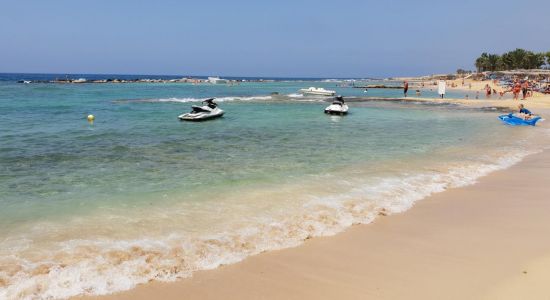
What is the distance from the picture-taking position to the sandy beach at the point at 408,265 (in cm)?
528

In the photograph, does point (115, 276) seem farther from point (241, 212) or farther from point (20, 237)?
point (241, 212)

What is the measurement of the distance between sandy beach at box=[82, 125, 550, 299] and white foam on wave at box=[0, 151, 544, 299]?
0.30 m

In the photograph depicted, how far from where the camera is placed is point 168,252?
21.3 ft

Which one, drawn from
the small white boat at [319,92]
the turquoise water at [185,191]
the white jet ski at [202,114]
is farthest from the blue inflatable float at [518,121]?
the small white boat at [319,92]

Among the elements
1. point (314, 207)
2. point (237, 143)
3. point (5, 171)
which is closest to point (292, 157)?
point (237, 143)

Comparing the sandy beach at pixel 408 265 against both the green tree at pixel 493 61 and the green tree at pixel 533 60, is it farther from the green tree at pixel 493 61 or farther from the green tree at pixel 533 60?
the green tree at pixel 493 61

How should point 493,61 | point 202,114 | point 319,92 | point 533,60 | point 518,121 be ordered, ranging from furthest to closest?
point 493,61 → point 533,60 → point 319,92 → point 202,114 → point 518,121

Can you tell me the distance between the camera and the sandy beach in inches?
208

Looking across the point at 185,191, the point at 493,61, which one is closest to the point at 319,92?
the point at 185,191

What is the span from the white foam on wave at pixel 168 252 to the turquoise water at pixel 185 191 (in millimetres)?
21

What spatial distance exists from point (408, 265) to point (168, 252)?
12.4ft

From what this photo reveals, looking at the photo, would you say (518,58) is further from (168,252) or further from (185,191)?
(168,252)

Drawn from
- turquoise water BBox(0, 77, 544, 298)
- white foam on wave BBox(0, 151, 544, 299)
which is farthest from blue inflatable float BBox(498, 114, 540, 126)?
white foam on wave BBox(0, 151, 544, 299)

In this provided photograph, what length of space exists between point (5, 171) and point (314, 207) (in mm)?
9745
